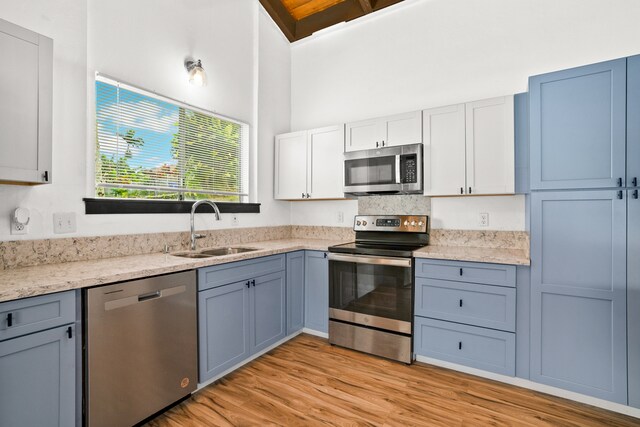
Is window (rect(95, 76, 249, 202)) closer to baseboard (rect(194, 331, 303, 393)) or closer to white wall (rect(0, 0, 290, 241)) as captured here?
white wall (rect(0, 0, 290, 241))

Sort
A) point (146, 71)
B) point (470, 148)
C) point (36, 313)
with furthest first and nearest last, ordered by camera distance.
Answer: point (470, 148), point (146, 71), point (36, 313)

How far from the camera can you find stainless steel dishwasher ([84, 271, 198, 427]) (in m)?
1.60

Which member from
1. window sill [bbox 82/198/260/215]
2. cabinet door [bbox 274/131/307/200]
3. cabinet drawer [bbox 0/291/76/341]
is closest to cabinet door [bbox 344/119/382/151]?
cabinet door [bbox 274/131/307/200]

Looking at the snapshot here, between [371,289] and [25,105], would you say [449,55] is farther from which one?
[25,105]

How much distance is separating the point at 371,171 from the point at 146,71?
82.1 inches

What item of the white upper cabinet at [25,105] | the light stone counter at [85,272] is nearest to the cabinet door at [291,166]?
the light stone counter at [85,272]

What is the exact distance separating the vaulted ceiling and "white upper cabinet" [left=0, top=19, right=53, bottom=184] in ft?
8.59

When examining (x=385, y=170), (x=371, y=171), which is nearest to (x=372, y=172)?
(x=371, y=171)

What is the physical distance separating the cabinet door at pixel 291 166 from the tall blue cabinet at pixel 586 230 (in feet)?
7.05

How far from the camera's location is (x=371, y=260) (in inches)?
107

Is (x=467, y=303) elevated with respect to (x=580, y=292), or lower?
lower

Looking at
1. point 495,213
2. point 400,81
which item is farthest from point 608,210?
point 400,81

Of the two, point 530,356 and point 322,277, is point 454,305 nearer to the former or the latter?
point 530,356

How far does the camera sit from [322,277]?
10.1 ft
